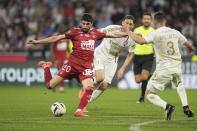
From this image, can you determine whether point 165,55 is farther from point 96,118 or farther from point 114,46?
point 114,46

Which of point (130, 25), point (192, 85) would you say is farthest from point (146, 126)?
point (192, 85)

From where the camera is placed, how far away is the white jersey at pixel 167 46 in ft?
34.1

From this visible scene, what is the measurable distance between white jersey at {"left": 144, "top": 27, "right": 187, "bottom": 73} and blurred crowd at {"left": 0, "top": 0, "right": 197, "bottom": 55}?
1185 centimetres

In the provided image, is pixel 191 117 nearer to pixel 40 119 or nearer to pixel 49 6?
pixel 40 119

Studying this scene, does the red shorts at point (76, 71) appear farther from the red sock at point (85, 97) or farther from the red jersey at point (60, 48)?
the red jersey at point (60, 48)

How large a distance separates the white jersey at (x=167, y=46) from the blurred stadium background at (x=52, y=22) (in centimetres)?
1015

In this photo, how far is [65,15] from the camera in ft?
83.4

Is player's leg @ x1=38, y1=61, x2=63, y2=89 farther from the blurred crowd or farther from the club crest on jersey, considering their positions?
the blurred crowd

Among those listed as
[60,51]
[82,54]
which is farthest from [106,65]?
[60,51]

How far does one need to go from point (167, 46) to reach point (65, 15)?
50.5 feet

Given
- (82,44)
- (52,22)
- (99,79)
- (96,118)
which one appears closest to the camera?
(96,118)

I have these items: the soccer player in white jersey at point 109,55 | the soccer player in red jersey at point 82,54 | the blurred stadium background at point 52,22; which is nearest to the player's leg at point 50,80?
the soccer player in red jersey at point 82,54

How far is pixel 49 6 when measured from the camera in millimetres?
26344

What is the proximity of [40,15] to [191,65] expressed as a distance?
8.90m
